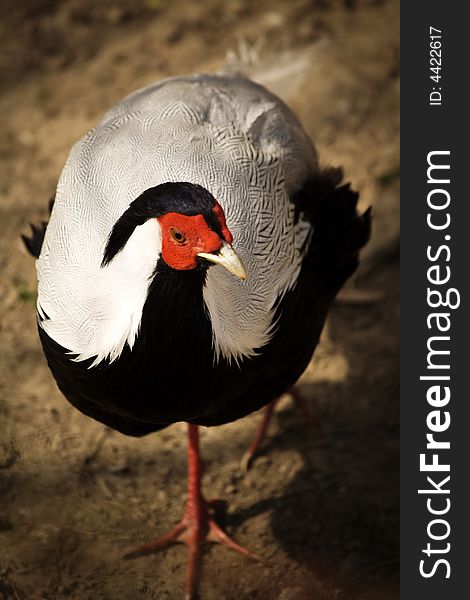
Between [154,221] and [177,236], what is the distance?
0.10 metres

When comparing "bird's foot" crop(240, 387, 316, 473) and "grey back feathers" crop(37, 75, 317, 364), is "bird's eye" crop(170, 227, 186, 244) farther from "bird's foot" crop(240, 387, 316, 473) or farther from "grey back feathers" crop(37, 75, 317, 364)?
"bird's foot" crop(240, 387, 316, 473)

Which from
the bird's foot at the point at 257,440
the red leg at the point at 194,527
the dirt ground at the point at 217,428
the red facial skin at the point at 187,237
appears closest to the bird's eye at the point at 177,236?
the red facial skin at the point at 187,237

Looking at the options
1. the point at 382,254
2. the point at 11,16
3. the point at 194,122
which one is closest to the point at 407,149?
the point at 382,254

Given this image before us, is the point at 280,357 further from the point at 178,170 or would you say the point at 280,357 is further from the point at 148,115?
the point at 148,115

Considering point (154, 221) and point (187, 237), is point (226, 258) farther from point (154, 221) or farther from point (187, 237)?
point (154, 221)

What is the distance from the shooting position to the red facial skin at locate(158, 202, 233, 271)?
2568 mm

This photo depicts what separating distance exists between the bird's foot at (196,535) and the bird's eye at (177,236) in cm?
164

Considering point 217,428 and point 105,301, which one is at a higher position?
point 217,428

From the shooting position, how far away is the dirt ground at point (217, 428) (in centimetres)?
359

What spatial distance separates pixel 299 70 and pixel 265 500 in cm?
258

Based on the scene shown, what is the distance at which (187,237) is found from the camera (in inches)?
101

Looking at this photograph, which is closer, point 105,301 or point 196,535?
point 105,301

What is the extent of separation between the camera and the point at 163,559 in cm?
371

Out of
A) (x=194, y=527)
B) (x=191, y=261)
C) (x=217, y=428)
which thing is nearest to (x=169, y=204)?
(x=191, y=261)
